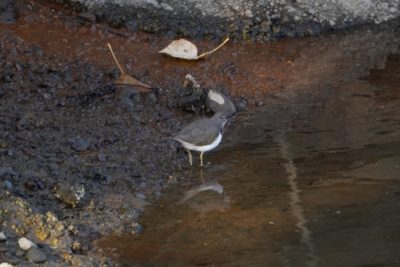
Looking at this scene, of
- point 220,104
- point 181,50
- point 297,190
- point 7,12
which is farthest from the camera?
point 7,12

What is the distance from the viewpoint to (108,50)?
12258mm

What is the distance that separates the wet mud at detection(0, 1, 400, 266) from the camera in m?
7.80

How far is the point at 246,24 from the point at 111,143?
14.5 ft

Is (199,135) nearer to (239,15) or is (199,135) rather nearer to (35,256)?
(35,256)

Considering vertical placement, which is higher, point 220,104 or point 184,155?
point 220,104

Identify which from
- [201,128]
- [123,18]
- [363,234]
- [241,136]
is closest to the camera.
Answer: [363,234]

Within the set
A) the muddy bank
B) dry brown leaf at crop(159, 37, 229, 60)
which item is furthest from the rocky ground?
the muddy bank

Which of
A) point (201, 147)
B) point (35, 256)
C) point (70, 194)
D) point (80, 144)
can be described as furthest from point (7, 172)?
point (201, 147)

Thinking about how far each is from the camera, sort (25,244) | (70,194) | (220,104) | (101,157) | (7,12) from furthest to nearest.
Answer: (7,12) → (220,104) → (101,157) → (70,194) → (25,244)

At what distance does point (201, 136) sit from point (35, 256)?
2.97m

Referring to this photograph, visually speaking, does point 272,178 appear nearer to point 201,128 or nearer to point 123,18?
point 201,128

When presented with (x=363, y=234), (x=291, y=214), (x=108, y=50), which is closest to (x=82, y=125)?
(x=108, y=50)

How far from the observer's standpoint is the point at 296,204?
8586 millimetres

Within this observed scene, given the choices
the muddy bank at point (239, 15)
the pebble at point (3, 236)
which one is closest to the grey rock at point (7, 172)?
the pebble at point (3, 236)
